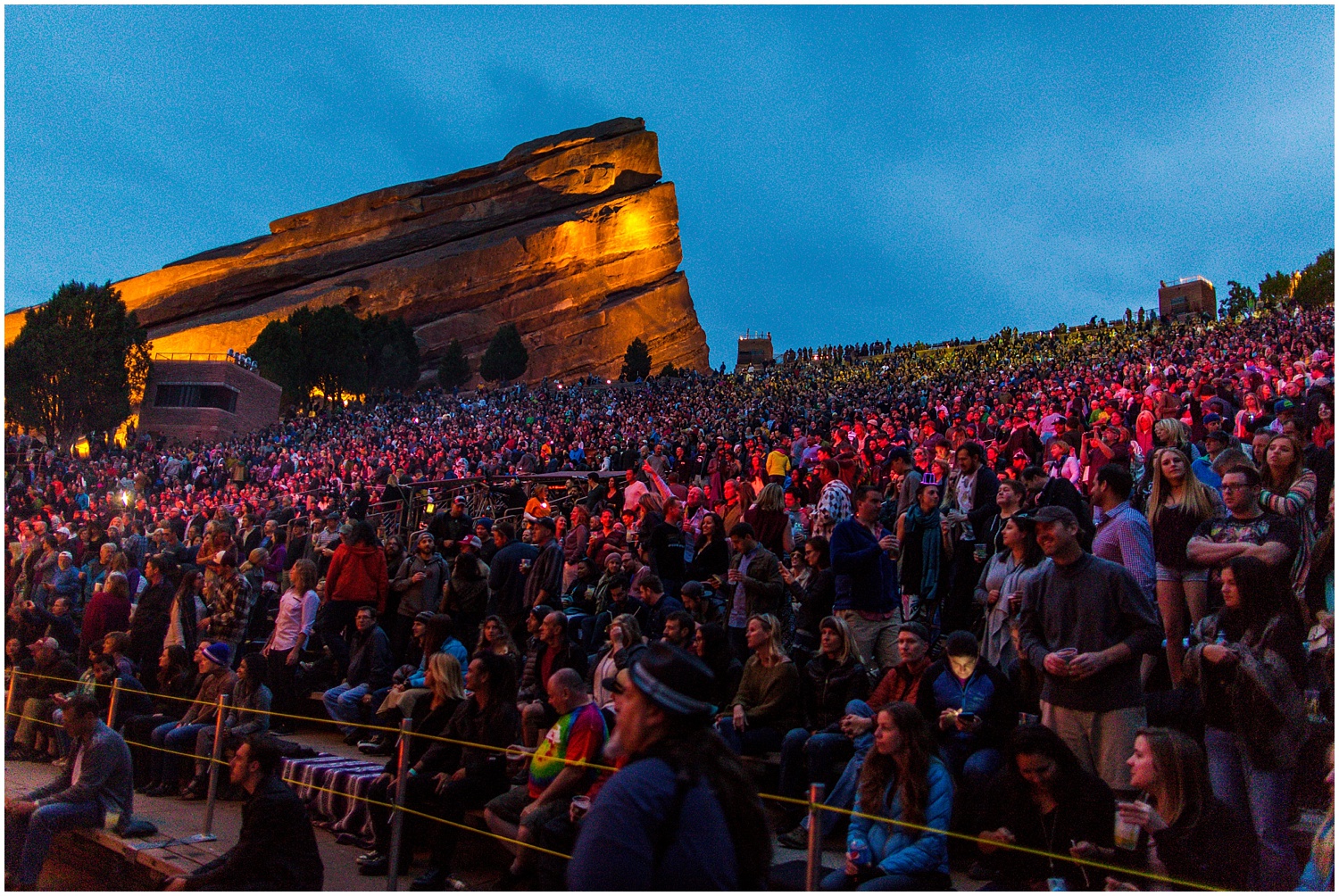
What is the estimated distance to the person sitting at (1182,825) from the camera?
3658mm

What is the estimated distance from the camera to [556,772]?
5539 millimetres

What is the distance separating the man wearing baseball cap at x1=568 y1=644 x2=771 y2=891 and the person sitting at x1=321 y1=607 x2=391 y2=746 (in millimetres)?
6471

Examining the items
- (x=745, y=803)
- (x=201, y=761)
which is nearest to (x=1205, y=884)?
(x=745, y=803)

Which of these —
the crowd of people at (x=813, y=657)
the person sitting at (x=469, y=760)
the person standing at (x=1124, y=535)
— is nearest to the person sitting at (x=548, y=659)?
the crowd of people at (x=813, y=657)

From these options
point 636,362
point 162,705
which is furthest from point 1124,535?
point 636,362

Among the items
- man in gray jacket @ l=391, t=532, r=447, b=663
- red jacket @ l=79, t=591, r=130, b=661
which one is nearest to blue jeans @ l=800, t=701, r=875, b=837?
man in gray jacket @ l=391, t=532, r=447, b=663

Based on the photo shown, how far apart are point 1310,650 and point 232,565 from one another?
29.6ft

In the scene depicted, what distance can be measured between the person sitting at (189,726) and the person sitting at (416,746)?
2.11 metres

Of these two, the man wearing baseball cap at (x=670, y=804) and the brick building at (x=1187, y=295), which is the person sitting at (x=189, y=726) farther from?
the brick building at (x=1187, y=295)

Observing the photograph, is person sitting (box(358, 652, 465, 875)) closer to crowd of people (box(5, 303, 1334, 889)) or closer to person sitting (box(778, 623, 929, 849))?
crowd of people (box(5, 303, 1334, 889))

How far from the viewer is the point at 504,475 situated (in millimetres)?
18688

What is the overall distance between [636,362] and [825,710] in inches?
2674

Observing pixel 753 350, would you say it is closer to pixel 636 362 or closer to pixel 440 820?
pixel 636 362

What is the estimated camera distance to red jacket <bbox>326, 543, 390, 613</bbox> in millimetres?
9328
